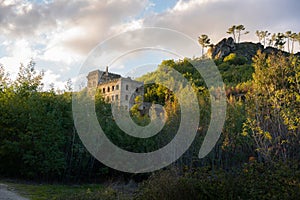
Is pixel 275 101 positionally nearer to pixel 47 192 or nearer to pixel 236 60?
pixel 47 192

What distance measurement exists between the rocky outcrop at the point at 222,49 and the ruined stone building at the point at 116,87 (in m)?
20.1

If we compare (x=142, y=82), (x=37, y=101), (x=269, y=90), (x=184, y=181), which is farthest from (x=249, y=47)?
(x=184, y=181)

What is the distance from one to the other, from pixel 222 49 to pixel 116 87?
2286 cm

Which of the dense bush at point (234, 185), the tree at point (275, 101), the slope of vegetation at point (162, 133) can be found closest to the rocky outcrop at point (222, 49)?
the slope of vegetation at point (162, 133)

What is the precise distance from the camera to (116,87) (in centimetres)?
1619

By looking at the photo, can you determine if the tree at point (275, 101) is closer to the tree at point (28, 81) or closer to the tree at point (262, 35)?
the tree at point (28, 81)

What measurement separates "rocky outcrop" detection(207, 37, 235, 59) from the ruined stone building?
65.9 feet

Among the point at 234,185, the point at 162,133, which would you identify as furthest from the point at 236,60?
the point at 234,185

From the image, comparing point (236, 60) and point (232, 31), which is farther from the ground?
point (232, 31)

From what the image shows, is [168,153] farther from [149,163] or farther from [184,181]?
[184,181]

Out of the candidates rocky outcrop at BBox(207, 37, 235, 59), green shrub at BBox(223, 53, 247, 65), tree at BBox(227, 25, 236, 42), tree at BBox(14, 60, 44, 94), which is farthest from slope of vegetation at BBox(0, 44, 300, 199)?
tree at BBox(227, 25, 236, 42)

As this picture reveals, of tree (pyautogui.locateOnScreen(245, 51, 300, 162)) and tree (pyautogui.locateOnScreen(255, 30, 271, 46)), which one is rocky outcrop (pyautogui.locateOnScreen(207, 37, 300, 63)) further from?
tree (pyautogui.locateOnScreen(245, 51, 300, 162))

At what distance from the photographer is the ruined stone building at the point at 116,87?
14.6 m

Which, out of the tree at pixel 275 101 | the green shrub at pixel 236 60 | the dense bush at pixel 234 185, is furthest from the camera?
the green shrub at pixel 236 60
